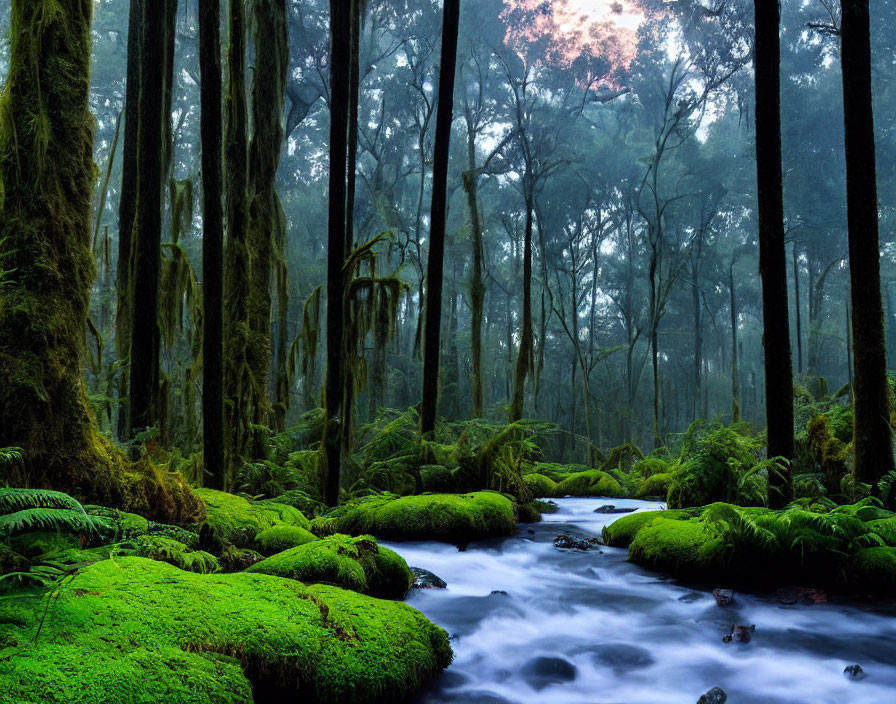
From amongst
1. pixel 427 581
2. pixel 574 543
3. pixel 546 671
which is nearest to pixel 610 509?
pixel 574 543

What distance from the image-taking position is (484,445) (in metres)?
10.9

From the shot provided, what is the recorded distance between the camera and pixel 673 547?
6.80m

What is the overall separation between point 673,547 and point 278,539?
13.2 feet

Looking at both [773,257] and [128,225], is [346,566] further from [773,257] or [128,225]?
[128,225]

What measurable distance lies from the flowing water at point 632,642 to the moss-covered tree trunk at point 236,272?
3.30 metres

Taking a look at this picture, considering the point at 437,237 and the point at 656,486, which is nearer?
the point at 437,237

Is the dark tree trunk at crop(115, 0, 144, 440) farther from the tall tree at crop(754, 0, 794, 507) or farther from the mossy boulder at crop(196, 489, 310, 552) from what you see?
the tall tree at crop(754, 0, 794, 507)

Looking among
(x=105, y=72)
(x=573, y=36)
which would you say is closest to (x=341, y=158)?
(x=573, y=36)

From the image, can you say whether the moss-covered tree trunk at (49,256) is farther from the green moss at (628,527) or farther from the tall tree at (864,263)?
the tall tree at (864,263)

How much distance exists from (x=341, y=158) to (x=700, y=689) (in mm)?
6716

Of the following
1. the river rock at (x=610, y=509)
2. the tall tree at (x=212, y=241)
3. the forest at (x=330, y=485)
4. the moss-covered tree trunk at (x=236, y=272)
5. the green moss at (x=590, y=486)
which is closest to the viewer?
the forest at (x=330, y=485)

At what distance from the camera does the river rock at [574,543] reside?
319 inches

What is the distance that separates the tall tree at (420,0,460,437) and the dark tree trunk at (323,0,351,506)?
10.8 ft

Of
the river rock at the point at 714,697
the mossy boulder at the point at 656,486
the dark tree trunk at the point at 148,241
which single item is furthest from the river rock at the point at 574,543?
the mossy boulder at the point at 656,486
